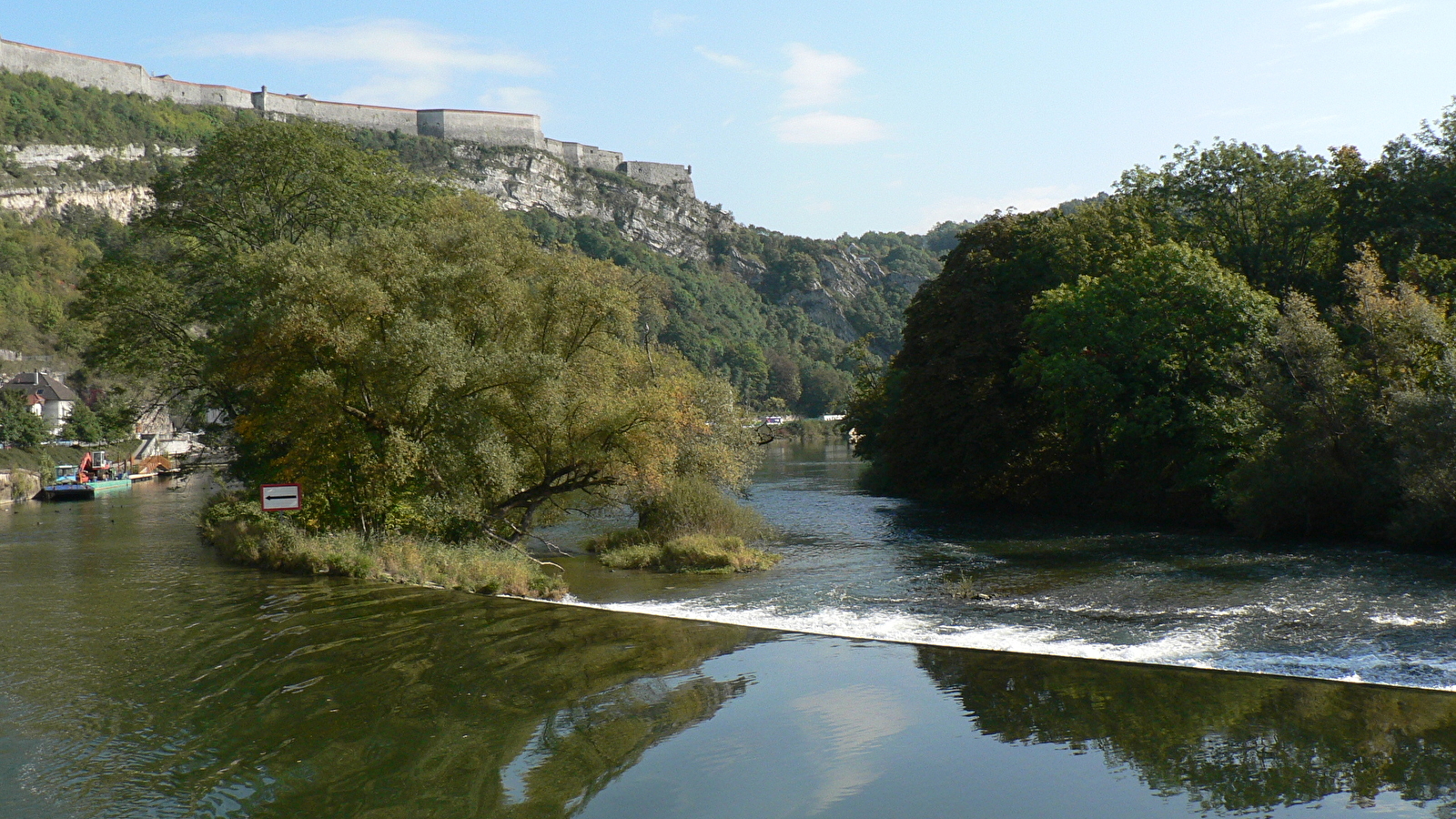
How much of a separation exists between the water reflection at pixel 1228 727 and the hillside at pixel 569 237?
64826mm

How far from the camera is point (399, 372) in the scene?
70.6 ft

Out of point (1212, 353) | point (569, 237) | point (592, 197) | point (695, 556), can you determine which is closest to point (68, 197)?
point (569, 237)

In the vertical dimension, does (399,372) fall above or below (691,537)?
above

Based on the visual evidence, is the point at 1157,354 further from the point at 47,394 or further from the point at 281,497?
the point at 47,394

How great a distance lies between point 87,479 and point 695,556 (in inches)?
2363

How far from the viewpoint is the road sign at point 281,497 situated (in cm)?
2281

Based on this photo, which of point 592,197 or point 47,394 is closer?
point 47,394

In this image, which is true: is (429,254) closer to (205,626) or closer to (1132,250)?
(205,626)

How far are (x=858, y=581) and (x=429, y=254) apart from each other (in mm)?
13549

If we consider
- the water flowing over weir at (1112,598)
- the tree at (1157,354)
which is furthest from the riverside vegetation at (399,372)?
the tree at (1157,354)

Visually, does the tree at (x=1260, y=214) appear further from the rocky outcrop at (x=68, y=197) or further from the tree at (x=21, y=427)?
the rocky outcrop at (x=68, y=197)

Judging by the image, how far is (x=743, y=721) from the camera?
10797 millimetres

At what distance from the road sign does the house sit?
3208 inches

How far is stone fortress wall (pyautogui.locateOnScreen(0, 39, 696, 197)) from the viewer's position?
464ft
